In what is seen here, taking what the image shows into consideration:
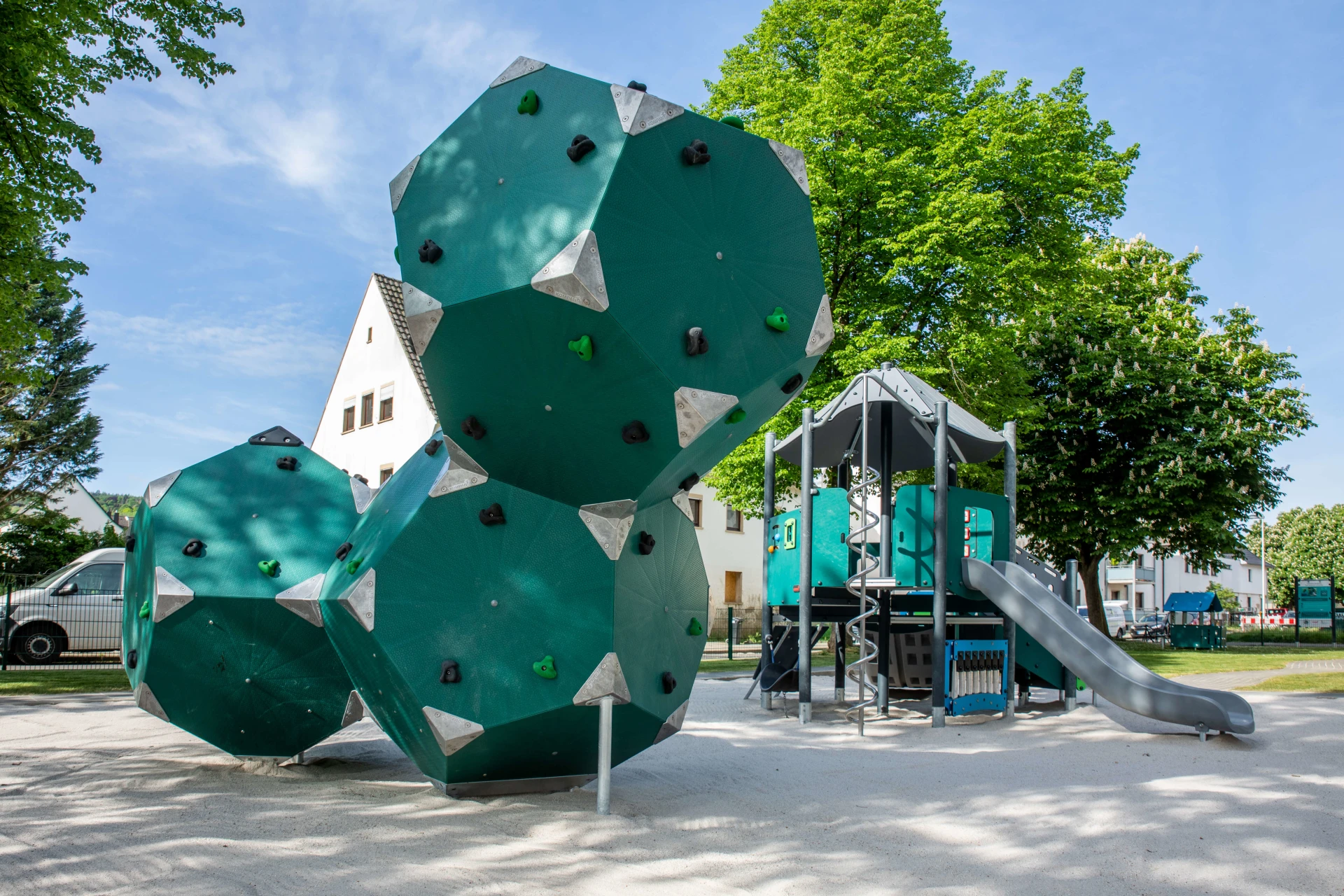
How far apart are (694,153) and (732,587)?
3056cm

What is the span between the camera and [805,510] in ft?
38.4

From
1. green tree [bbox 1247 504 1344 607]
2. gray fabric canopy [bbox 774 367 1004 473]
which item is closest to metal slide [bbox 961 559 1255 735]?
gray fabric canopy [bbox 774 367 1004 473]

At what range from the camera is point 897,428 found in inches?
601

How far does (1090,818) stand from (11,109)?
14.1m

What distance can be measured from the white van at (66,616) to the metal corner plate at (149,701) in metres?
13.0

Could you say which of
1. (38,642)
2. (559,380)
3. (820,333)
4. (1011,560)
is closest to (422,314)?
(559,380)

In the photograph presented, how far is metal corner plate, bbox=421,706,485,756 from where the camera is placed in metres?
5.40

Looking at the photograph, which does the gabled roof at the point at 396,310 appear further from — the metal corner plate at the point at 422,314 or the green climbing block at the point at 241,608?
the metal corner plate at the point at 422,314

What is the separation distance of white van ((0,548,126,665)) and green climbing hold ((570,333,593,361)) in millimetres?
16462

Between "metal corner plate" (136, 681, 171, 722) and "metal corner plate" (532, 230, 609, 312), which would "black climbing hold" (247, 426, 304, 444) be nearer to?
"metal corner plate" (136, 681, 171, 722)

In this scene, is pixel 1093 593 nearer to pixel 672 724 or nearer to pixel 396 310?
pixel 396 310

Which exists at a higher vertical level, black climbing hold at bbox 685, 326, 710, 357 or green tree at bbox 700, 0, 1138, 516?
green tree at bbox 700, 0, 1138, 516

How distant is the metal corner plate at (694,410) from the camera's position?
5.36 metres

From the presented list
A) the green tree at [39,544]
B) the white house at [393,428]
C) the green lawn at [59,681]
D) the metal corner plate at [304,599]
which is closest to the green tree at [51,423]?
the green tree at [39,544]
